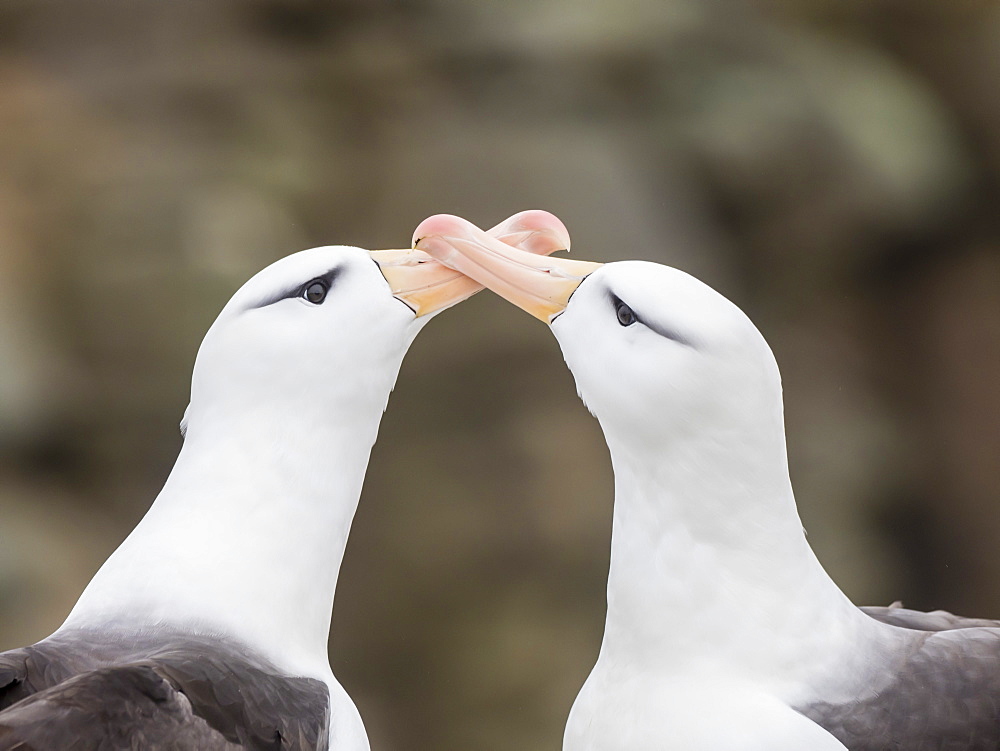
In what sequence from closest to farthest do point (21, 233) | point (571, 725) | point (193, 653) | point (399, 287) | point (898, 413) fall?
point (193, 653) < point (571, 725) < point (399, 287) < point (21, 233) < point (898, 413)

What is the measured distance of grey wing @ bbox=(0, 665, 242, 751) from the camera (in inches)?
62.5

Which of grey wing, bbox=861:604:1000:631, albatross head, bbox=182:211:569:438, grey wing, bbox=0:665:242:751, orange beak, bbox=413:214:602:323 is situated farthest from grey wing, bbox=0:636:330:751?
grey wing, bbox=861:604:1000:631

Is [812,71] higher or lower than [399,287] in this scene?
higher

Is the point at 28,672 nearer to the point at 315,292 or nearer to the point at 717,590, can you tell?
the point at 315,292

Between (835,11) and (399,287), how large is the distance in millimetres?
3319

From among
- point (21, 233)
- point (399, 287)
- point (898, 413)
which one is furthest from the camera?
point (898, 413)

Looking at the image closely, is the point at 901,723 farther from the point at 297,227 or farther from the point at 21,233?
the point at 21,233

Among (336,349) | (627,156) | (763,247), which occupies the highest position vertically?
(627,156)

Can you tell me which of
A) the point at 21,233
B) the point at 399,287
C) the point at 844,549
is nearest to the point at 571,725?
the point at 399,287

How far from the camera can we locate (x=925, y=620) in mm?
2564

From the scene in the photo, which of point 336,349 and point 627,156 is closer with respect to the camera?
point 336,349

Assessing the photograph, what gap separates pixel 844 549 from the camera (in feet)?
15.7

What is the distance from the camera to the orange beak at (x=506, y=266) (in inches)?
96.2

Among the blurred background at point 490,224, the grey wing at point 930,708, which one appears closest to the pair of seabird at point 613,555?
the grey wing at point 930,708
